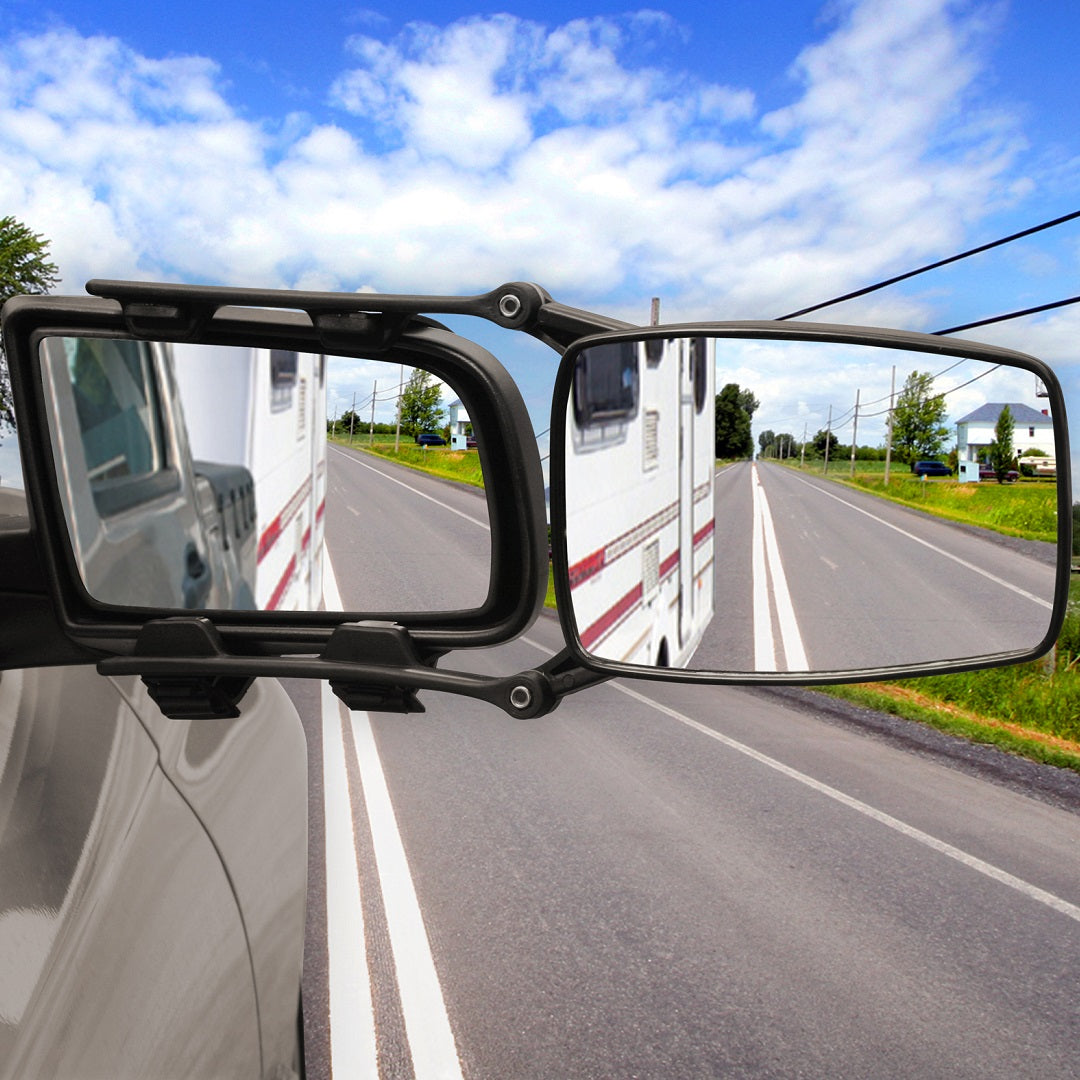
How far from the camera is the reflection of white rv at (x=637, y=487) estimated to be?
0.87 metres

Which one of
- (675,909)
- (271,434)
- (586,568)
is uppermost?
(271,434)

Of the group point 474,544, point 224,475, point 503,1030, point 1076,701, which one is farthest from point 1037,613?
point 1076,701

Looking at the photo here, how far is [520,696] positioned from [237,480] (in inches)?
12.8

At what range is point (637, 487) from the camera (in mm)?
941

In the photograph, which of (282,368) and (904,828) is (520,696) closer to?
(282,368)

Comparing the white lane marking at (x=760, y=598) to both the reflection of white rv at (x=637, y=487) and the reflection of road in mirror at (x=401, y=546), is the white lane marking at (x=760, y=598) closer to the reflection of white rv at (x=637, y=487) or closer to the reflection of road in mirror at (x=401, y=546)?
the reflection of white rv at (x=637, y=487)

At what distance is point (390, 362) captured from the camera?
0.86m

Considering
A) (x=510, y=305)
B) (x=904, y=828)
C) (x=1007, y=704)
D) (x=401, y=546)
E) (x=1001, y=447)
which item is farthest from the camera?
(x=1007, y=704)

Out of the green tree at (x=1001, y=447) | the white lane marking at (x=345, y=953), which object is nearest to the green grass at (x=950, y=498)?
the white lane marking at (x=345, y=953)

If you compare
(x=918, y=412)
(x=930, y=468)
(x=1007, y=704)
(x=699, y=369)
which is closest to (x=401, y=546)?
(x=699, y=369)

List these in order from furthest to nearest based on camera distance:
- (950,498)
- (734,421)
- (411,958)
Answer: (411,958) < (950,498) < (734,421)

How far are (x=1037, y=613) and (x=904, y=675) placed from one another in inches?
13.1

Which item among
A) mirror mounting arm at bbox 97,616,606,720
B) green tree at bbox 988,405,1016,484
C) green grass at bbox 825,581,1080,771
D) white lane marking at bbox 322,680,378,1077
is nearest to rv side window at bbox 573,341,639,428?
mirror mounting arm at bbox 97,616,606,720

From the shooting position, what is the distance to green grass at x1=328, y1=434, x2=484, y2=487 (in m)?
0.86
